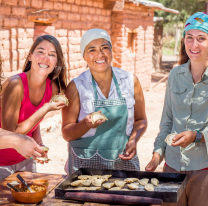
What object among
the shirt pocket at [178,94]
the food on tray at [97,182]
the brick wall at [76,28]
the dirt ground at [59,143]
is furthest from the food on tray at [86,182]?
the brick wall at [76,28]

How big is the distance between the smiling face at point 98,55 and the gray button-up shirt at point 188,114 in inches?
21.8

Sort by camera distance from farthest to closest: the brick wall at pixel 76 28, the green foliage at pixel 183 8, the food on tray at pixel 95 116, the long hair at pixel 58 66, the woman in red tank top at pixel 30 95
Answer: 1. the green foliage at pixel 183 8
2. the brick wall at pixel 76 28
3. the long hair at pixel 58 66
4. the woman in red tank top at pixel 30 95
5. the food on tray at pixel 95 116

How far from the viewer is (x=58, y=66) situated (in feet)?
8.59

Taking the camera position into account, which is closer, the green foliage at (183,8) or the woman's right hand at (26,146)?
the woman's right hand at (26,146)

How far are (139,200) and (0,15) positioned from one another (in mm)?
4417

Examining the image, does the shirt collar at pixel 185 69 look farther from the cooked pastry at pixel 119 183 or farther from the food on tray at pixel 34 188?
the food on tray at pixel 34 188

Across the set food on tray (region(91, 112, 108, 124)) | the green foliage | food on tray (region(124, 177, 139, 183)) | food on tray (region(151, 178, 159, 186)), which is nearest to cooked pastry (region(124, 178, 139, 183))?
food on tray (region(124, 177, 139, 183))

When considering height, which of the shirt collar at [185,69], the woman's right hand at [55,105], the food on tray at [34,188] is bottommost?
the food on tray at [34,188]

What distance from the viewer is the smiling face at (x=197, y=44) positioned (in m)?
2.09

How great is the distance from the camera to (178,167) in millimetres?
2174

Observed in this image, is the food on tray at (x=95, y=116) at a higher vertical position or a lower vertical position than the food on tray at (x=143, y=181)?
higher

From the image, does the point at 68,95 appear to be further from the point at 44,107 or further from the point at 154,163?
the point at 154,163

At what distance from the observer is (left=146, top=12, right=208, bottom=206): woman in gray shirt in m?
2.09

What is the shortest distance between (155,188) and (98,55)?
1108mm
